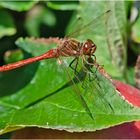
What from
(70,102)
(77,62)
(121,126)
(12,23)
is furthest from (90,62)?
(12,23)

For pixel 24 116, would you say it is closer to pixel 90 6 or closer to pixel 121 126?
pixel 121 126

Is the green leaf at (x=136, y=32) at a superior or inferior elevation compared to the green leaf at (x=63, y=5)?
inferior

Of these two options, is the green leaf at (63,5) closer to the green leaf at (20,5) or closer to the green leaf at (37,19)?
the green leaf at (20,5)

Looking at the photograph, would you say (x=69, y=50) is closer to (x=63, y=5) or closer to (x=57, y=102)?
(x=63, y=5)

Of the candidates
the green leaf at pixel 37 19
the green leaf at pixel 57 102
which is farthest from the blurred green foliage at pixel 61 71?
the green leaf at pixel 37 19

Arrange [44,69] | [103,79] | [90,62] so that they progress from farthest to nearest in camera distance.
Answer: [44,69]
[90,62]
[103,79]

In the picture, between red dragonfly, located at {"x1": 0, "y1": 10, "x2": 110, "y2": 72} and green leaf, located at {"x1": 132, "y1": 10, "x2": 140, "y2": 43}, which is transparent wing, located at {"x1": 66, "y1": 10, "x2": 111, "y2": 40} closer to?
red dragonfly, located at {"x1": 0, "y1": 10, "x2": 110, "y2": 72}

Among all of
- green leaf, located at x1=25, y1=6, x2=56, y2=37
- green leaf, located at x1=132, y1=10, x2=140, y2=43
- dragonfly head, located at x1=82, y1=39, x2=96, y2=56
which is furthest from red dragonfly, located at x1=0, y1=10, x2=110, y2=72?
green leaf, located at x1=25, y1=6, x2=56, y2=37
